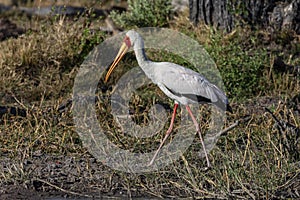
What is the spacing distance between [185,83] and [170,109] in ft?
3.58

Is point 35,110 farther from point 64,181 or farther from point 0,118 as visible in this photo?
point 64,181

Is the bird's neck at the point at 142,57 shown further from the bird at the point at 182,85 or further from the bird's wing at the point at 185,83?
the bird's wing at the point at 185,83

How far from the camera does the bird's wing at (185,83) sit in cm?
627

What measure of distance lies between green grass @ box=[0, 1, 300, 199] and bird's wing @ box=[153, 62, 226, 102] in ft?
Result: 1.45

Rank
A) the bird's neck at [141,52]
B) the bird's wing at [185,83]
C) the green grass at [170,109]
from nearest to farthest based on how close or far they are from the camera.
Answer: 1. the green grass at [170,109]
2. the bird's wing at [185,83]
3. the bird's neck at [141,52]

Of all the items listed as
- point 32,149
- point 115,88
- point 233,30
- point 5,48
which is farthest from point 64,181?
point 233,30

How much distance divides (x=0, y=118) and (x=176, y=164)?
6.60 feet

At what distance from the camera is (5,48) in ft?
28.3

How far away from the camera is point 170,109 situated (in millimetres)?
7367

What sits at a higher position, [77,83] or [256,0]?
[256,0]

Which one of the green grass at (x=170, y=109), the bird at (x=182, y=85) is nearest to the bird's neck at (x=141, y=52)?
the bird at (x=182, y=85)

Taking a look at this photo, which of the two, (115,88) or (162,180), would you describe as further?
(115,88)

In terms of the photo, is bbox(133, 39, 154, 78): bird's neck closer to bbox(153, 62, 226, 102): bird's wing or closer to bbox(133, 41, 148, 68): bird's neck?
bbox(133, 41, 148, 68): bird's neck

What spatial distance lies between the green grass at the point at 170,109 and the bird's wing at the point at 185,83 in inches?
17.4
